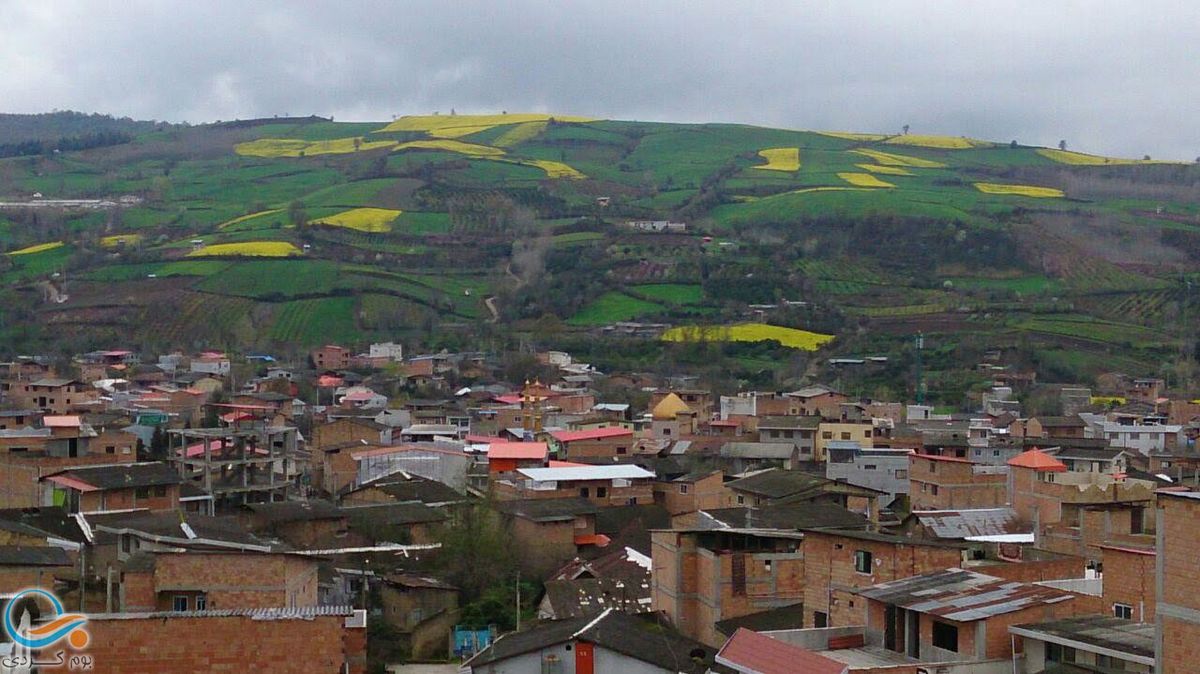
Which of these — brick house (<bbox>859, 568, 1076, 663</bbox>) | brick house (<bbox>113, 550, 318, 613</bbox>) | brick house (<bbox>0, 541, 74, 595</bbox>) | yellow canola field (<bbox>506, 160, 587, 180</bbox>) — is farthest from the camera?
yellow canola field (<bbox>506, 160, 587, 180</bbox>)

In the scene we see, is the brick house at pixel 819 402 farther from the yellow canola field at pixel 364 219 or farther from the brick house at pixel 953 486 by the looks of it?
the yellow canola field at pixel 364 219

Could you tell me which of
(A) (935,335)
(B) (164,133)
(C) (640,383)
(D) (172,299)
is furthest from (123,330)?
(B) (164,133)

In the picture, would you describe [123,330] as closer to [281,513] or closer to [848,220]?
[848,220]

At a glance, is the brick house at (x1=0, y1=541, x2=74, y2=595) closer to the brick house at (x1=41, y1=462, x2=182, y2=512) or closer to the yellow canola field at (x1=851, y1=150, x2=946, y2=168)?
the brick house at (x1=41, y1=462, x2=182, y2=512)

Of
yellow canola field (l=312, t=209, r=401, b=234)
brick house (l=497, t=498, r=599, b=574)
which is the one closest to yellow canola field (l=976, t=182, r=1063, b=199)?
yellow canola field (l=312, t=209, r=401, b=234)

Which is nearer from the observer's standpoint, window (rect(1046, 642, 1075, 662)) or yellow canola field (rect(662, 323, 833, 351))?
window (rect(1046, 642, 1075, 662))

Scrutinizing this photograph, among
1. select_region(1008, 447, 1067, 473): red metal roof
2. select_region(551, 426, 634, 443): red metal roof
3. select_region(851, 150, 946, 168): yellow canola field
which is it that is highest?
select_region(851, 150, 946, 168): yellow canola field

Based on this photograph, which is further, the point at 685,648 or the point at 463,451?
the point at 463,451
